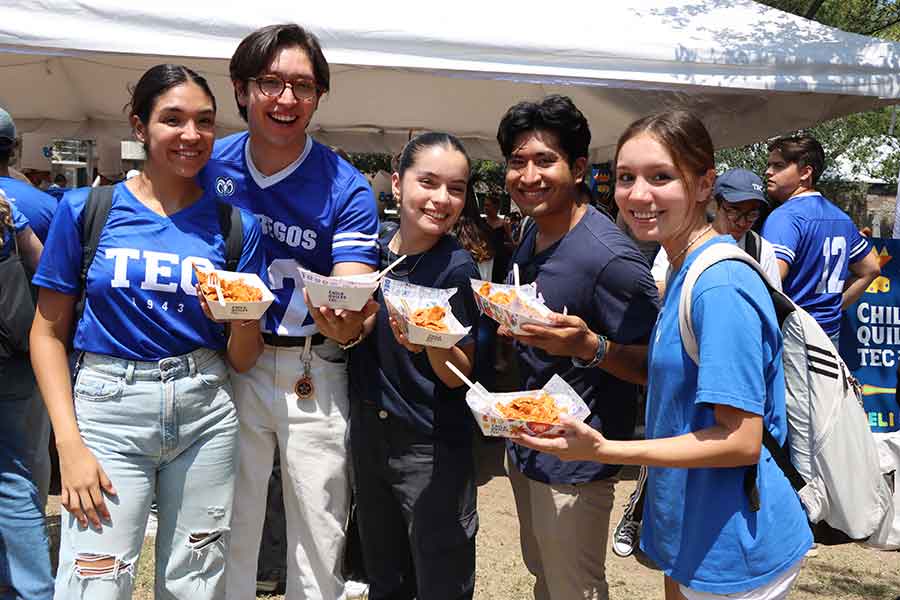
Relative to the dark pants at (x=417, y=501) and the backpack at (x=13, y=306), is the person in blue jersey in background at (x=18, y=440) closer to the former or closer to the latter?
the backpack at (x=13, y=306)

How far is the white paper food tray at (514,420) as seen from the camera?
1854 millimetres

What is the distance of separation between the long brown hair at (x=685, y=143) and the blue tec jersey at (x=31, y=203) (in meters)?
2.40

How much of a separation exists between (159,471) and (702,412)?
60.6 inches

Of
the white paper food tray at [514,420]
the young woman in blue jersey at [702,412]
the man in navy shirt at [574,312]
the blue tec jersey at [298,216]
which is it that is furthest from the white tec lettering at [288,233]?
the young woman in blue jersey at [702,412]

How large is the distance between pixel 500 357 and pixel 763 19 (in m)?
2.74

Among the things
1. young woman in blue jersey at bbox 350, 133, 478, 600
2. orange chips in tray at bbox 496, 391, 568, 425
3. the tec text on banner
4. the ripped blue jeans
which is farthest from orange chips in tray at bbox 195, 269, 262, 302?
the tec text on banner

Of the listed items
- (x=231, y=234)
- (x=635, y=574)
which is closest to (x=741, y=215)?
(x=635, y=574)

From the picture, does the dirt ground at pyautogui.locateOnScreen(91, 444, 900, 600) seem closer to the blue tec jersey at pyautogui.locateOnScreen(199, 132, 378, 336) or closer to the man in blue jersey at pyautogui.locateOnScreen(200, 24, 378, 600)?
the man in blue jersey at pyautogui.locateOnScreen(200, 24, 378, 600)

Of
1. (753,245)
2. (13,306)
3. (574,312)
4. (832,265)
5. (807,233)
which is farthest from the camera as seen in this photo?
(832,265)

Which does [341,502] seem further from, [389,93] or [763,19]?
[389,93]

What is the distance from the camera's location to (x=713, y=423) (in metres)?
1.83

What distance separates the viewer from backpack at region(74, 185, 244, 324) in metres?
2.27

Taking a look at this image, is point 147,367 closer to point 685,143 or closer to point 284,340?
point 284,340

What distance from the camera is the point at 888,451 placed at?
115 inches
